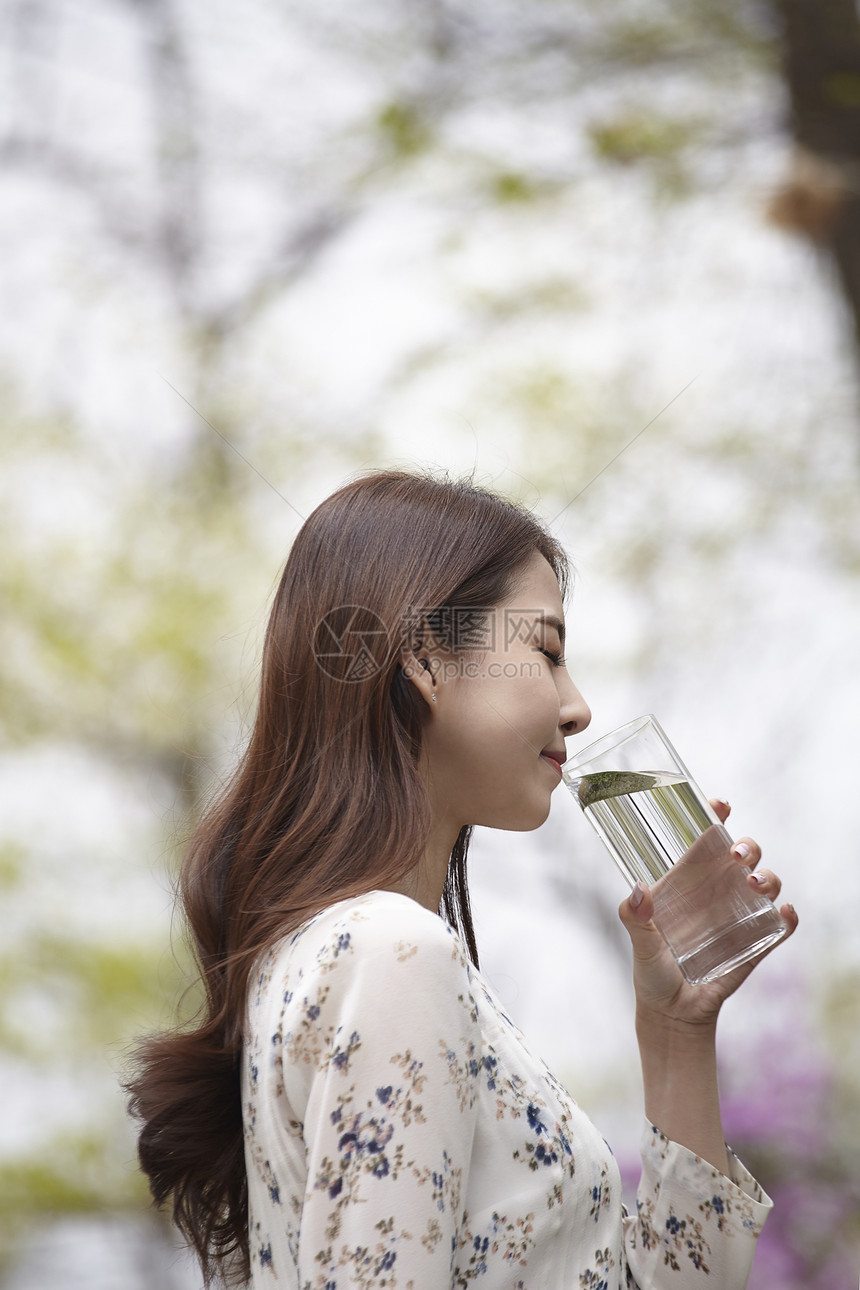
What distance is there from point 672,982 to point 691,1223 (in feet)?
0.48

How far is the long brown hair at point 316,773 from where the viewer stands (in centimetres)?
61

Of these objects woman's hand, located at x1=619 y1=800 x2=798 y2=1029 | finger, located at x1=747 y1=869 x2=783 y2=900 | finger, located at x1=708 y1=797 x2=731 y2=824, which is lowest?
woman's hand, located at x1=619 y1=800 x2=798 y2=1029

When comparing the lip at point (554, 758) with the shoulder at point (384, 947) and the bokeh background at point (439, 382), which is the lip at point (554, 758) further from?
the bokeh background at point (439, 382)

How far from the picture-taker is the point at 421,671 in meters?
0.64

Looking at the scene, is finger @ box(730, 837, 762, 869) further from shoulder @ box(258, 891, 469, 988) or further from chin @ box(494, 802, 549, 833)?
shoulder @ box(258, 891, 469, 988)

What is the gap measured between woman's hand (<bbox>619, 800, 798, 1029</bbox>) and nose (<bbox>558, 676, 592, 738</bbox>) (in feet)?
0.40

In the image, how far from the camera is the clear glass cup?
672 mm

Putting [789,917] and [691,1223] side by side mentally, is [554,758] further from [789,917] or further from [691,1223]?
[691,1223]

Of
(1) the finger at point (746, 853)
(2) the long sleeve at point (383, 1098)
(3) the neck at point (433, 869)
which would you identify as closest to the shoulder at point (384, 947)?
(2) the long sleeve at point (383, 1098)

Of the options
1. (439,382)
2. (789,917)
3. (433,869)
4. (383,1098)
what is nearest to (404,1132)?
(383,1098)

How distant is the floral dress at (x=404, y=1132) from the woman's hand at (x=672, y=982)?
0.12 meters

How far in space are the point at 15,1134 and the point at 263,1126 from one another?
3.14 ft

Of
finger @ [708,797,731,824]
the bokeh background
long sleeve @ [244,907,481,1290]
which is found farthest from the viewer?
the bokeh background

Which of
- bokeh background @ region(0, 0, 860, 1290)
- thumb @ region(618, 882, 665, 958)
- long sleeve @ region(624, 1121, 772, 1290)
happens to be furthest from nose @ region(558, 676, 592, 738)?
bokeh background @ region(0, 0, 860, 1290)
